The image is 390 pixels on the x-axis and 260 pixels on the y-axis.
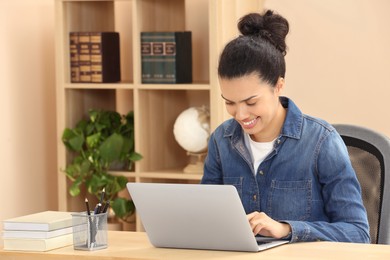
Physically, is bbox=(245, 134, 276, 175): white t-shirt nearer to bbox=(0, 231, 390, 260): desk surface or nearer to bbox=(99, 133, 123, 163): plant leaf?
bbox=(0, 231, 390, 260): desk surface

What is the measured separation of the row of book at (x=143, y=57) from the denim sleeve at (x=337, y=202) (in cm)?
145

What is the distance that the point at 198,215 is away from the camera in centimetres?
204

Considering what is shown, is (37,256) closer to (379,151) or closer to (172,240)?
(172,240)

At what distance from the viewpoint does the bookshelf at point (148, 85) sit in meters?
3.70

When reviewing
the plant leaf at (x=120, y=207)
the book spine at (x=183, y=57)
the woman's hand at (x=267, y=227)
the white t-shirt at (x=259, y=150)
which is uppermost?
the book spine at (x=183, y=57)

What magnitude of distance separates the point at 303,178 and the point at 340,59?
1.47 metres

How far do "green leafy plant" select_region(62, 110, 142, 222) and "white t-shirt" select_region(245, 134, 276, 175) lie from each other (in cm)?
138

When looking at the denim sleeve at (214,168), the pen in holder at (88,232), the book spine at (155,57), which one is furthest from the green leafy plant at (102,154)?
the pen in holder at (88,232)

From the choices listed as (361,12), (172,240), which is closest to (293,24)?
(361,12)

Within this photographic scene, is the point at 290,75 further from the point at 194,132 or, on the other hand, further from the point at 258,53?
the point at 258,53

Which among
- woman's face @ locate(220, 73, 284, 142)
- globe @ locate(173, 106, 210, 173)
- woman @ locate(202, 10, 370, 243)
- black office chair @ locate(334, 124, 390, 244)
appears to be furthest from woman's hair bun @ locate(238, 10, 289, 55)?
globe @ locate(173, 106, 210, 173)

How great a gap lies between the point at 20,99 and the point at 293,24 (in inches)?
53.3

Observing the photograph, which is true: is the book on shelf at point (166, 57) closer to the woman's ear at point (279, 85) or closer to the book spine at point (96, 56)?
the book spine at point (96, 56)

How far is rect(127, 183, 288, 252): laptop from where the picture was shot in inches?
78.4
